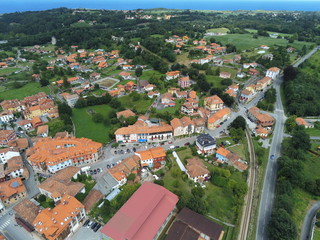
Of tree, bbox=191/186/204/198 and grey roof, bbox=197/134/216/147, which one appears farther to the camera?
grey roof, bbox=197/134/216/147

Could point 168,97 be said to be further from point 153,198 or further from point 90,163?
point 153,198

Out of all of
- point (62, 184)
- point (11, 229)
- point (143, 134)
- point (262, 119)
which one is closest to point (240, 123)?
point (262, 119)

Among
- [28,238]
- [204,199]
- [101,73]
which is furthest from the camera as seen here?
[101,73]

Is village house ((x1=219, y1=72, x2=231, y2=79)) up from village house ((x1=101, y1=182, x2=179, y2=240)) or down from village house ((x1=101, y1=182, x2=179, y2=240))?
up

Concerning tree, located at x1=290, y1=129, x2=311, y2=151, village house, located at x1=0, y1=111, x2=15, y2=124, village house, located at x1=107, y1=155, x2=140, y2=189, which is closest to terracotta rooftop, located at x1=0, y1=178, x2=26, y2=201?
village house, located at x1=107, y1=155, x2=140, y2=189

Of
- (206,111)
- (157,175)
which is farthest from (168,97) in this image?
(157,175)

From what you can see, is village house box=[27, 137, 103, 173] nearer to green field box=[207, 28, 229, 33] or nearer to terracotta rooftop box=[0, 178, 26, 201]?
terracotta rooftop box=[0, 178, 26, 201]
